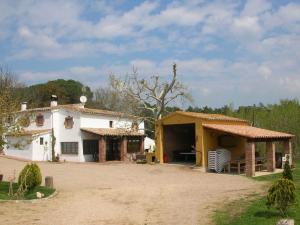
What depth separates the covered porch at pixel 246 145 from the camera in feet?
78.5

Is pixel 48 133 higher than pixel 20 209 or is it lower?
higher

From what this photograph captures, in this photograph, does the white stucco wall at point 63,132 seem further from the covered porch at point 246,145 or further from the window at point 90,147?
the covered porch at point 246,145

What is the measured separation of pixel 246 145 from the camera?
2419 cm

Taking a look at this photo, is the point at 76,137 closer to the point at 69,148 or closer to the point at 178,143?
the point at 69,148

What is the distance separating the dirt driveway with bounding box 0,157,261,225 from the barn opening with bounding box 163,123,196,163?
703 cm

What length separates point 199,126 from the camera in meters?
27.4

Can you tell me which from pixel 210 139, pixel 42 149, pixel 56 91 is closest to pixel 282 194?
pixel 210 139

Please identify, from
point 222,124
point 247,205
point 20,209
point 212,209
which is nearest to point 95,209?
point 20,209

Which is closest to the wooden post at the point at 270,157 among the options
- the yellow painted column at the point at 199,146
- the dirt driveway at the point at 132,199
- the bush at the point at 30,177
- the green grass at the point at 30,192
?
the dirt driveway at the point at 132,199

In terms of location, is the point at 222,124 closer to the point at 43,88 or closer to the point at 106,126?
the point at 106,126

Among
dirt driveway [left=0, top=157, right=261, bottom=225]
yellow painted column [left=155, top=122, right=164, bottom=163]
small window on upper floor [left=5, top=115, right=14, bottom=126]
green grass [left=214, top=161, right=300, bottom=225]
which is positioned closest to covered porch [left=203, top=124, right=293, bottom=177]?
dirt driveway [left=0, top=157, right=261, bottom=225]

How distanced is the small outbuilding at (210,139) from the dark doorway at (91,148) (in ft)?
26.4

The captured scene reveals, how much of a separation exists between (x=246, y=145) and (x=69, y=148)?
1827cm

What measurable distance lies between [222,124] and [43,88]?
38.1 metres
